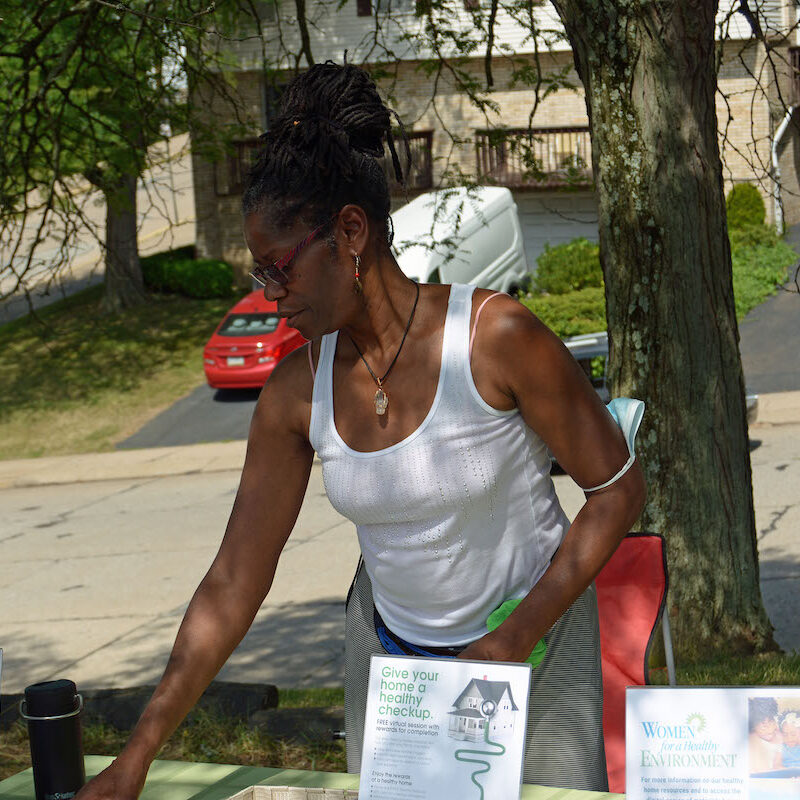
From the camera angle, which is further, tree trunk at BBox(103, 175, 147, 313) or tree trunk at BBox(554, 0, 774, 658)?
tree trunk at BBox(103, 175, 147, 313)

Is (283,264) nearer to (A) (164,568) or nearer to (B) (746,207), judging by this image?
(A) (164,568)

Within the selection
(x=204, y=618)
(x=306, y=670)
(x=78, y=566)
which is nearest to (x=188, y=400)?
(x=78, y=566)

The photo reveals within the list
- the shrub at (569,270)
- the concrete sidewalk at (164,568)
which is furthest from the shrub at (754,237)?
the concrete sidewalk at (164,568)

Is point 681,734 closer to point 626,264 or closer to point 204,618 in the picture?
point 204,618

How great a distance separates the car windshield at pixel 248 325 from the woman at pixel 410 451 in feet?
47.1

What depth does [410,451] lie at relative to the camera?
2.12 metres

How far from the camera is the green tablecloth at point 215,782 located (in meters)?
2.02

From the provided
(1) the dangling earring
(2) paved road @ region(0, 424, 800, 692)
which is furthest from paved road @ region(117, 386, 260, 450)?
(1) the dangling earring

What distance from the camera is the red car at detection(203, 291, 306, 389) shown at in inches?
642

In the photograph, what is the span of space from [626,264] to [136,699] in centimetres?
261

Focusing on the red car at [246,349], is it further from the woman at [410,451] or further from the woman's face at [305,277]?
the woman's face at [305,277]

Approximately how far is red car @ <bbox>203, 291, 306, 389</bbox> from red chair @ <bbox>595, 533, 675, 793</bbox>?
13342 mm

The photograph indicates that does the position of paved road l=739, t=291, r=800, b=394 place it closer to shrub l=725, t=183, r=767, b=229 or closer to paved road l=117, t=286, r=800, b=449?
paved road l=117, t=286, r=800, b=449

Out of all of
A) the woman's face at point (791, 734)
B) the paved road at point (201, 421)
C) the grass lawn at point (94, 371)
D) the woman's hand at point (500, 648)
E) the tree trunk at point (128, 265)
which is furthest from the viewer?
the tree trunk at point (128, 265)
